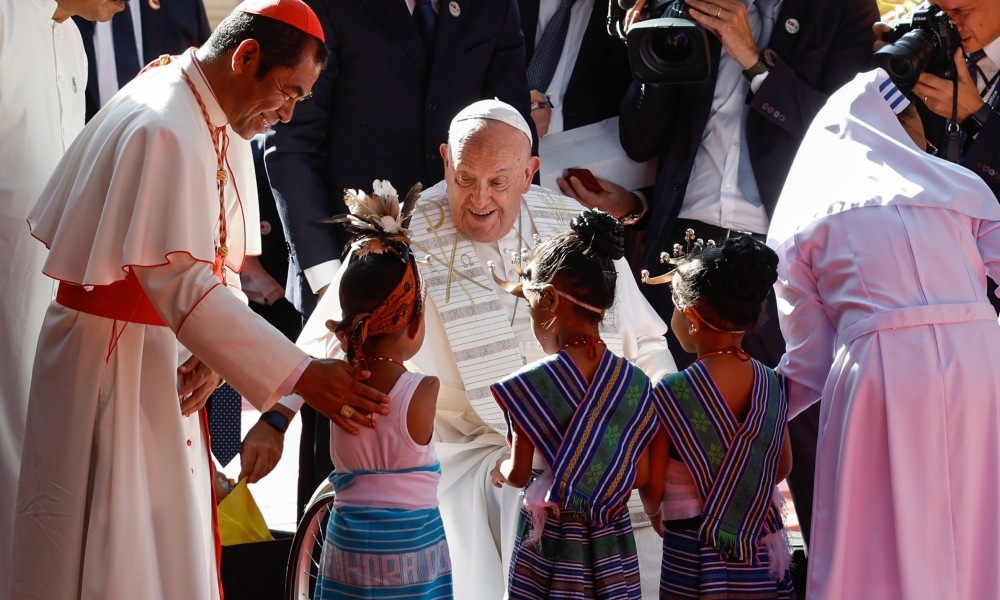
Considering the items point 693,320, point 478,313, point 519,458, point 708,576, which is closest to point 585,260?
point 693,320

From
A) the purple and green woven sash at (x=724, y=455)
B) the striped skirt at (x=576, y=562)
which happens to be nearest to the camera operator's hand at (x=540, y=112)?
the purple and green woven sash at (x=724, y=455)

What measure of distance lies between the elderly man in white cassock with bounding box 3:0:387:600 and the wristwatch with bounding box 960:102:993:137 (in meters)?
2.41

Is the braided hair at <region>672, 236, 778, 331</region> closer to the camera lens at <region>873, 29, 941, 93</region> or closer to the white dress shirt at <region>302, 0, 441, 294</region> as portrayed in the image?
the camera lens at <region>873, 29, 941, 93</region>

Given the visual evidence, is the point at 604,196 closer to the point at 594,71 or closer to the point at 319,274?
the point at 594,71

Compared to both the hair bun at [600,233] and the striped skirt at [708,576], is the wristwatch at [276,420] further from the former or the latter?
the striped skirt at [708,576]

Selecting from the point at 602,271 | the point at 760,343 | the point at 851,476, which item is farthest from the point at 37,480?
the point at 760,343

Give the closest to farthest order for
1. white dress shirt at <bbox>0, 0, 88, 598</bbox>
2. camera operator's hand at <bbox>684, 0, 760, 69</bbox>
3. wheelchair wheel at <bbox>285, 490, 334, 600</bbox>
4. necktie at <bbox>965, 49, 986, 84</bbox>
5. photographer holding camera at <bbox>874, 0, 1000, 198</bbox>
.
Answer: white dress shirt at <bbox>0, 0, 88, 598</bbox> < wheelchair wheel at <bbox>285, 490, 334, 600</bbox> < photographer holding camera at <bbox>874, 0, 1000, 198</bbox> < necktie at <bbox>965, 49, 986, 84</bbox> < camera operator's hand at <bbox>684, 0, 760, 69</bbox>

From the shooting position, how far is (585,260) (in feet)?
10.2

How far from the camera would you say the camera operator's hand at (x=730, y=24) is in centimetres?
459

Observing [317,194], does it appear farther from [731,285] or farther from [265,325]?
[731,285]

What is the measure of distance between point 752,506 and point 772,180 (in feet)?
6.70

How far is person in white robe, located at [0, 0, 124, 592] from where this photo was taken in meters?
3.46

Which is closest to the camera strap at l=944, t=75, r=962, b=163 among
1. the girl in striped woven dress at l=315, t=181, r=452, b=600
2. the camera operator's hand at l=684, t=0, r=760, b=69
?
the camera operator's hand at l=684, t=0, r=760, b=69

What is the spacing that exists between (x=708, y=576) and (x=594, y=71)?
9.89 feet
